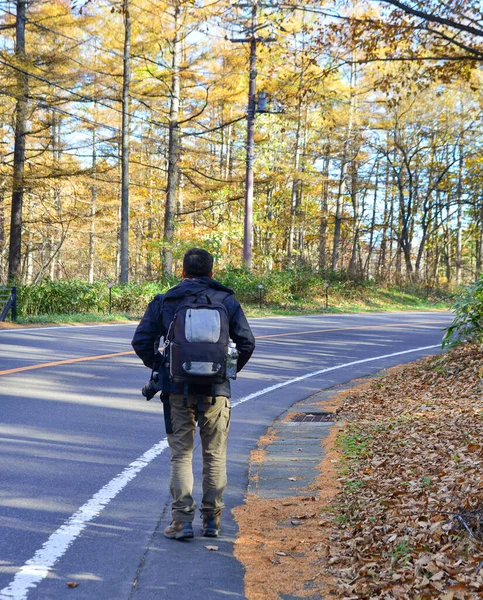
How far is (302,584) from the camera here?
4.16 metres

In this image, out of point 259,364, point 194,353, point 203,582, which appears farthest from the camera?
point 259,364

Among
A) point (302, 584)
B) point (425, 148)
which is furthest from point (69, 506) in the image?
point (425, 148)

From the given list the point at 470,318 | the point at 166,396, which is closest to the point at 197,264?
the point at 166,396

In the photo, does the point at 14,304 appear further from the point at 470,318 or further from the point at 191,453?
the point at 191,453

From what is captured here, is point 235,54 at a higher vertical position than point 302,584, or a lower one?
higher

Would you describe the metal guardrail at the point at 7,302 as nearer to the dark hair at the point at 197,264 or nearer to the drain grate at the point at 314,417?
the drain grate at the point at 314,417

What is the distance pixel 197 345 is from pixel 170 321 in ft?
0.96

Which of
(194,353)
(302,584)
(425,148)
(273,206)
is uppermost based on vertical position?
(425,148)

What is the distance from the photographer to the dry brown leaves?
3.90 metres

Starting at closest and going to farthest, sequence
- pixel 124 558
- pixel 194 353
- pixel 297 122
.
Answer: pixel 124 558 < pixel 194 353 < pixel 297 122

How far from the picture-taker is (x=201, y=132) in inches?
1145

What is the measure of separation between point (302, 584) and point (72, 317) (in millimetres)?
18680

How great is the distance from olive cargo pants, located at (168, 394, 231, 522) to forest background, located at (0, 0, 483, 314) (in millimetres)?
6805

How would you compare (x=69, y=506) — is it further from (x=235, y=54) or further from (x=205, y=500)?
(x=235, y=54)
